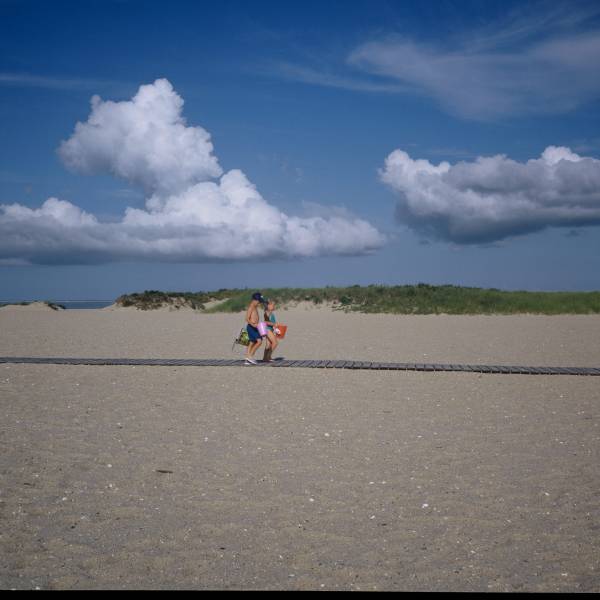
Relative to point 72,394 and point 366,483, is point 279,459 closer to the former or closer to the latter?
point 366,483

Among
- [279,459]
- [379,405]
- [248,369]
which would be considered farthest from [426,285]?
[279,459]

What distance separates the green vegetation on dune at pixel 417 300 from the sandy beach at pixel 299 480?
61.9ft

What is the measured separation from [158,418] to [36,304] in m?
34.4

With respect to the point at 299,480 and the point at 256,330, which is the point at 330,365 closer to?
the point at 256,330

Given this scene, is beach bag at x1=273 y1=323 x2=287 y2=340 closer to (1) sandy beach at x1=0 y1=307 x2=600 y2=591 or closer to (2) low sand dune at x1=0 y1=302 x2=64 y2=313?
(1) sandy beach at x1=0 y1=307 x2=600 y2=591

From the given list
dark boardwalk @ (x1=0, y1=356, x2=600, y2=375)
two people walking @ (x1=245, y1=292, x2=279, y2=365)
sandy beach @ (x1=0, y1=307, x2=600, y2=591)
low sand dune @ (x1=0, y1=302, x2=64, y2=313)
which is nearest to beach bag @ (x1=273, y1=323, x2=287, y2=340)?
two people walking @ (x1=245, y1=292, x2=279, y2=365)

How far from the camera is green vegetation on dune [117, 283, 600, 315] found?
30.4 metres

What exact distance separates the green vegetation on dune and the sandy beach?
61.9 feet

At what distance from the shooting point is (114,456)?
6.88m

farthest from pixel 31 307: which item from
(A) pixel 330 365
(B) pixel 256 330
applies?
(A) pixel 330 365

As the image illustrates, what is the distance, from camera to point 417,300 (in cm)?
3203

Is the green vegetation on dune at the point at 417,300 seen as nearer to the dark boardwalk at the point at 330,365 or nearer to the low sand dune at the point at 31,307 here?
the low sand dune at the point at 31,307

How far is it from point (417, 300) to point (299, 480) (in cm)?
2657

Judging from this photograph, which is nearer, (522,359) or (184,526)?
(184,526)
